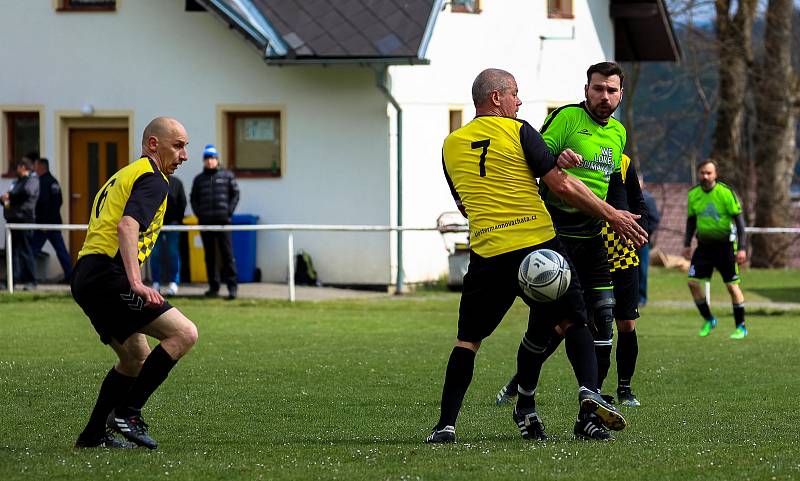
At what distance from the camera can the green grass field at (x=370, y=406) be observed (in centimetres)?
714

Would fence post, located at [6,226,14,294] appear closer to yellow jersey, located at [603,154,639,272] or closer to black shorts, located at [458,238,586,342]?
yellow jersey, located at [603,154,639,272]

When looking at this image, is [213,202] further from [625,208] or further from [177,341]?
[177,341]

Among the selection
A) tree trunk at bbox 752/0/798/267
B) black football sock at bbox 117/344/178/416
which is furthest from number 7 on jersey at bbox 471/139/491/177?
tree trunk at bbox 752/0/798/267

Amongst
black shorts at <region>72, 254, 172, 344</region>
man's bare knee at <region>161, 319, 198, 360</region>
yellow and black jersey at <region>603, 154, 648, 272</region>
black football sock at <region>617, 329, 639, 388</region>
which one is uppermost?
yellow and black jersey at <region>603, 154, 648, 272</region>

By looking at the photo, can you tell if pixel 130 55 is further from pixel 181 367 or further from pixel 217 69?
pixel 181 367

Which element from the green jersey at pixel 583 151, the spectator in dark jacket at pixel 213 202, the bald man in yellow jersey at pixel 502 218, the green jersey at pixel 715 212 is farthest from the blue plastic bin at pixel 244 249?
the bald man in yellow jersey at pixel 502 218

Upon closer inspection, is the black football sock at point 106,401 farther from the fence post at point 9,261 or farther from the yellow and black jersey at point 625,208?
the fence post at point 9,261

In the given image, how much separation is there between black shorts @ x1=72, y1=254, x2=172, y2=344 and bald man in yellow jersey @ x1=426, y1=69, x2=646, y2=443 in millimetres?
1624

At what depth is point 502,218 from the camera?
7918mm

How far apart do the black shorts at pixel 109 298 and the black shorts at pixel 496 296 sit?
63.4 inches

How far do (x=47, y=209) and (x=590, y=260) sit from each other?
50.3 feet

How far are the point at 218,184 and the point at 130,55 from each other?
4313 mm

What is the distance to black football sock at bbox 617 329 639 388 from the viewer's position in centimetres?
1039

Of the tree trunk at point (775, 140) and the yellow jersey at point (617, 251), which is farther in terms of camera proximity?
the tree trunk at point (775, 140)
